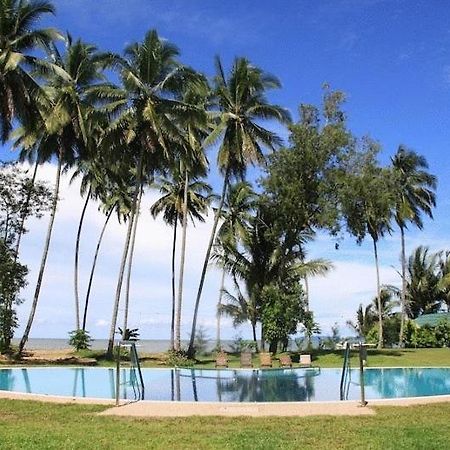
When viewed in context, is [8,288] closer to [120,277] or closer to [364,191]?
[120,277]

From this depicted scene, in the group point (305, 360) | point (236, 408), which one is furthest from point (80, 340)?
point (236, 408)

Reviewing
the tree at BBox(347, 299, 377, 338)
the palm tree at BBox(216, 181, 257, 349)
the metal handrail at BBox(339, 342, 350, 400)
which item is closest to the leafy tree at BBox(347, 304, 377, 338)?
the tree at BBox(347, 299, 377, 338)

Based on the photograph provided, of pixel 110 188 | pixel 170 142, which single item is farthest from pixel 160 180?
pixel 170 142

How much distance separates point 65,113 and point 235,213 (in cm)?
1197

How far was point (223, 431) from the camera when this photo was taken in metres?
8.86

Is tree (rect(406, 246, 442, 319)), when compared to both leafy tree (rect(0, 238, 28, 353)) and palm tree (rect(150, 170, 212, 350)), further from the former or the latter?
leafy tree (rect(0, 238, 28, 353))

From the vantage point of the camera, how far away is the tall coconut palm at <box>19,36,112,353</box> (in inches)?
1073

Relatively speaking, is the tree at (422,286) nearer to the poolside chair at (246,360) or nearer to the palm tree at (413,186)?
the palm tree at (413,186)

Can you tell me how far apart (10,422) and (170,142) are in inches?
777

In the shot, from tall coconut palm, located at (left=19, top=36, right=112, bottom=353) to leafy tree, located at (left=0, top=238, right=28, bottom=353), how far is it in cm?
89

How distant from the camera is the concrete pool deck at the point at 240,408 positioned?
10.8m

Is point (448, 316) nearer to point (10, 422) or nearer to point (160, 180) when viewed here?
Result: point (160, 180)

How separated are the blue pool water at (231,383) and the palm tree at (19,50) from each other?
416 inches

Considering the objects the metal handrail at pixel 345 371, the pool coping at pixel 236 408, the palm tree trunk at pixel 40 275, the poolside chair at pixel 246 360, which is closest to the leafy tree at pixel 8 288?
the palm tree trunk at pixel 40 275
